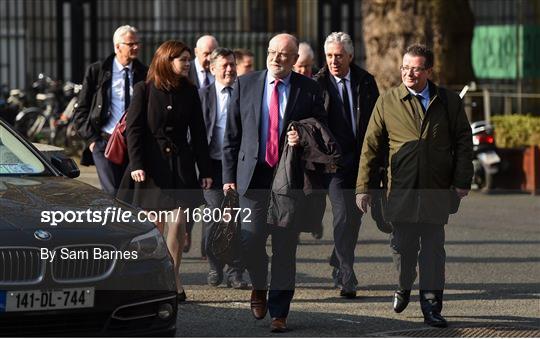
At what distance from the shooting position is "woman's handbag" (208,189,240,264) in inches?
348

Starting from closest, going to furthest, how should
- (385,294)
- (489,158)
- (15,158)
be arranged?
A: (15,158) → (385,294) → (489,158)

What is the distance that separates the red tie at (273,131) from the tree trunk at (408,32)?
29.3 ft

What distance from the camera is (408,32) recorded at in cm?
1766

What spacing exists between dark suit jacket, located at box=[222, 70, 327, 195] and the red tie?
0.15 ft

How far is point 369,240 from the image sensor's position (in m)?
12.9

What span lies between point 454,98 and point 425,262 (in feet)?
3.34

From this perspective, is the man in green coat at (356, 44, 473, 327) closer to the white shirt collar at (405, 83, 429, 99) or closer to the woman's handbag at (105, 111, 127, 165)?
the white shirt collar at (405, 83, 429, 99)

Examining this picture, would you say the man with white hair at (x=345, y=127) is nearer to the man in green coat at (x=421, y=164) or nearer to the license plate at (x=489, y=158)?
the man in green coat at (x=421, y=164)

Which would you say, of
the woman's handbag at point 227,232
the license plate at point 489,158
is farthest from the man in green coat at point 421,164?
the license plate at point 489,158

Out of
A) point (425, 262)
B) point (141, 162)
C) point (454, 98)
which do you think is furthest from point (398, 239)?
point (141, 162)

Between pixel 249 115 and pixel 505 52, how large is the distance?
13.3 metres

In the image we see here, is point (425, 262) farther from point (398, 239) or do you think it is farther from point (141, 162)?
point (141, 162)

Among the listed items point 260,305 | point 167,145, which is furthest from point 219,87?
point 260,305

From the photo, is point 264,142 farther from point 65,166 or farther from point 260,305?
point 65,166
